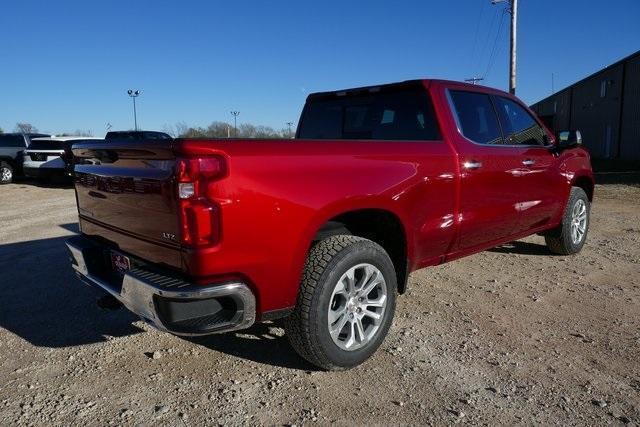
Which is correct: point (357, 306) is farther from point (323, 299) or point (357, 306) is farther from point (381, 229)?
point (381, 229)

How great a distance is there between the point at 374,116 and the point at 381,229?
1.14 meters

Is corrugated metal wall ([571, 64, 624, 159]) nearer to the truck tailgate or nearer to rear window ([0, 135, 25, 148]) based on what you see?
rear window ([0, 135, 25, 148])

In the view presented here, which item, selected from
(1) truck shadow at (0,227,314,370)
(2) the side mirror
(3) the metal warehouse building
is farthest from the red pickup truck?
(3) the metal warehouse building

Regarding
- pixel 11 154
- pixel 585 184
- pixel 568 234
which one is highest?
pixel 11 154

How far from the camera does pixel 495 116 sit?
4496mm

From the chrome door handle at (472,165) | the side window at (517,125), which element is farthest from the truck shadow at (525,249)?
the chrome door handle at (472,165)

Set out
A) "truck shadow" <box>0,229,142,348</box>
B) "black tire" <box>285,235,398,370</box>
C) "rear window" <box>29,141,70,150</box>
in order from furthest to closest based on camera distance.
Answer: "rear window" <box>29,141,70,150</box>
"truck shadow" <box>0,229,142,348</box>
"black tire" <box>285,235,398,370</box>

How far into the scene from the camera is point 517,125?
15.7ft

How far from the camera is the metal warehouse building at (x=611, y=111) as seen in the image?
80.2 ft

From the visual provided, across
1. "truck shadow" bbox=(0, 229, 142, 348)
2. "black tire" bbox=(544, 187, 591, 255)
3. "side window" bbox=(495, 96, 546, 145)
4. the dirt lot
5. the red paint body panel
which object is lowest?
the dirt lot

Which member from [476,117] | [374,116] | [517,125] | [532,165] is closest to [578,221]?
[532,165]

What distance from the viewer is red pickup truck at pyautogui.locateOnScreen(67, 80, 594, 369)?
2.48m

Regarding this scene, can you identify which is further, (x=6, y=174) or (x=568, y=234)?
(x=6, y=174)

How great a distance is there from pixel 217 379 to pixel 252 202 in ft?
3.97
